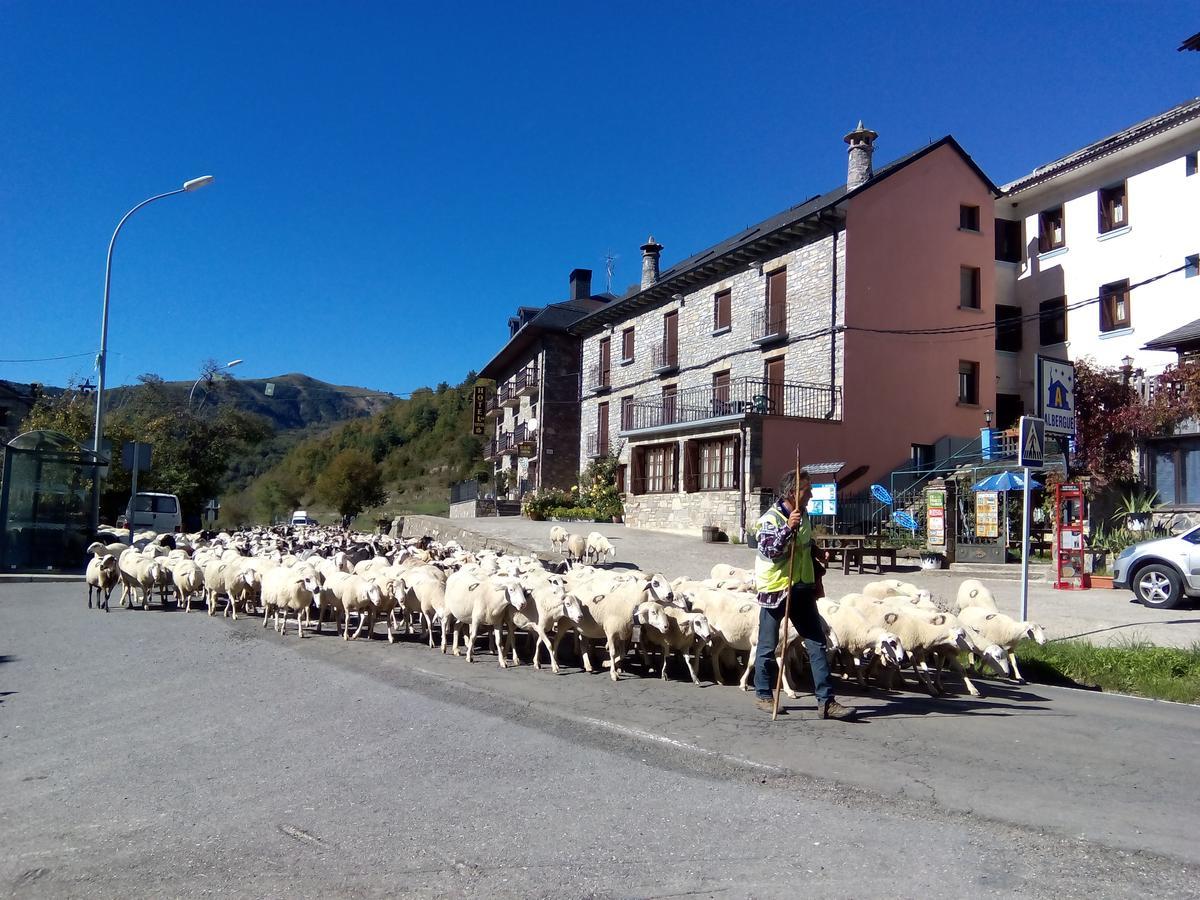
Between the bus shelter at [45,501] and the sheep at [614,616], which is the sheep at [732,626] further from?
the bus shelter at [45,501]

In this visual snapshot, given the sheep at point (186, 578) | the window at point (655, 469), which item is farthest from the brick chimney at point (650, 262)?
the sheep at point (186, 578)

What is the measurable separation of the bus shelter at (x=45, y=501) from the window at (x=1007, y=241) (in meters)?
28.1

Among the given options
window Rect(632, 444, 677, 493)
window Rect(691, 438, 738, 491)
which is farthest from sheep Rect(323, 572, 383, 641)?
window Rect(632, 444, 677, 493)

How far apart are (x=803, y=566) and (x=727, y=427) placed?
63.4 feet

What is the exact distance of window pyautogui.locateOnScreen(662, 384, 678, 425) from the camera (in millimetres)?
33503

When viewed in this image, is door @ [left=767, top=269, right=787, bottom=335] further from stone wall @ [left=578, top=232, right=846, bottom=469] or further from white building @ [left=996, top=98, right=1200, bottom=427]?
white building @ [left=996, top=98, right=1200, bottom=427]

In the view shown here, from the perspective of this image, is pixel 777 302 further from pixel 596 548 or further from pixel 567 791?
pixel 567 791

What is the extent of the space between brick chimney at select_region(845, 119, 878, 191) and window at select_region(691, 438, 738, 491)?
30.0 ft

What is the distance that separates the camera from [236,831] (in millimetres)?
4539

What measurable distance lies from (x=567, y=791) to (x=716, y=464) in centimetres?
2270

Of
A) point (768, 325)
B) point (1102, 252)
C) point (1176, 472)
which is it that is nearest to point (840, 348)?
point (768, 325)

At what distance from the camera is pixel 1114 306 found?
89.4ft

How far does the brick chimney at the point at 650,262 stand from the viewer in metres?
39.8

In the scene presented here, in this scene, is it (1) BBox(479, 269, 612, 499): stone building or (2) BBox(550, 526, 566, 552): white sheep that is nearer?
(2) BBox(550, 526, 566, 552): white sheep
